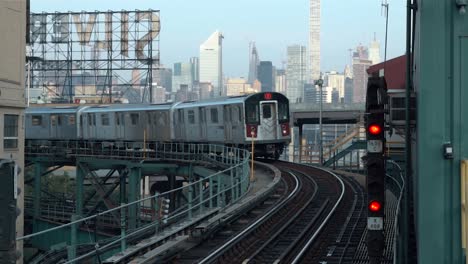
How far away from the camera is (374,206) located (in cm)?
729

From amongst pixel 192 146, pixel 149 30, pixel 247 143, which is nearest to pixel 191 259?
pixel 247 143

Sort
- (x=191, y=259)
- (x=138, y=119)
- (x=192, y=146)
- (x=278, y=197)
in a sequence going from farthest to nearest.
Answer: (x=138, y=119) < (x=192, y=146) < (x=278, y=197) < (x=191, y=259)

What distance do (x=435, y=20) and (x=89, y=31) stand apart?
50.5m

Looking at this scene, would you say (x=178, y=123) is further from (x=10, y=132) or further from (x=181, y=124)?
(x=10, y=132)

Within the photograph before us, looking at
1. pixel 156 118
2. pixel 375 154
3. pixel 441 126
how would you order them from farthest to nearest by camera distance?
pixel 156 118, pixel 375 154, pixel 441 126

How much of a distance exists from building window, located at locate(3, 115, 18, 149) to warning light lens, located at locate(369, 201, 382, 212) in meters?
16.6

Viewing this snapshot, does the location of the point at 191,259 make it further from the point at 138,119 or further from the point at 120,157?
the point at 138,119

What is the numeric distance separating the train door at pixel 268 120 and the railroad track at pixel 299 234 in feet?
24.0

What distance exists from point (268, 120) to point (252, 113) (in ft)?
3.50

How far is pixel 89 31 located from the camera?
53.7 metres

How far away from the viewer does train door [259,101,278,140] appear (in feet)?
93.8

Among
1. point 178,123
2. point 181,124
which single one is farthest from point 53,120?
point 181,124

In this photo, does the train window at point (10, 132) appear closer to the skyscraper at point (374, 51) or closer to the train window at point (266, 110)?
the train window at point (266, 110)

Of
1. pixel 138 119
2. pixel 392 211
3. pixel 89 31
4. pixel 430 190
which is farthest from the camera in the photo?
pixel 89 31
